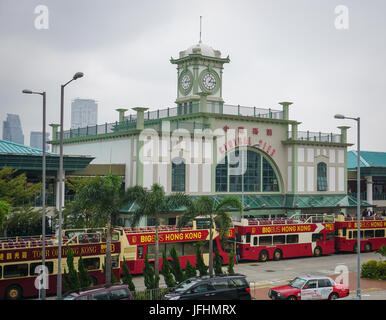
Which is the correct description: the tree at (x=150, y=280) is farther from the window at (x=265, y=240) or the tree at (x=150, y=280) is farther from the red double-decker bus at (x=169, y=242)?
the window at (x=265, y=240)

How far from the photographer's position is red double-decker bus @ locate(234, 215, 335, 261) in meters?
39.0

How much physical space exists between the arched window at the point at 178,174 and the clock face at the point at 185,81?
42.4 ft

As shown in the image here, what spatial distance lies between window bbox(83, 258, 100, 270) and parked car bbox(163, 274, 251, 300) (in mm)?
7947

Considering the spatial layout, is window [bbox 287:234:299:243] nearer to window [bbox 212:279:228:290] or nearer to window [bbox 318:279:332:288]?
window [bbox 318:279:332:288]

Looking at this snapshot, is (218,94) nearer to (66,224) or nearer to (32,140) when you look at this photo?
(66,224)

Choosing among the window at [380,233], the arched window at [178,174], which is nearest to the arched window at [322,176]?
the window at [380,233]

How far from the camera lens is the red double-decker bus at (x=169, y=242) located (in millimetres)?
33188

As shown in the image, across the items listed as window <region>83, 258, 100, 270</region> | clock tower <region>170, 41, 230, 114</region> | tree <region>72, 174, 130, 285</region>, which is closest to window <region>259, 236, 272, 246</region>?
window <region>83, 258, 100, 270</region>

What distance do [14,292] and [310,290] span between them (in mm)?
15785

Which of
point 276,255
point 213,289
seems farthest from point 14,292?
point 276,255

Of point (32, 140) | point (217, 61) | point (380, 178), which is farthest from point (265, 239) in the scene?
point (32, 140)

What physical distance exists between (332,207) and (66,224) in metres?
31.9

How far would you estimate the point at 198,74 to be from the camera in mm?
55781
